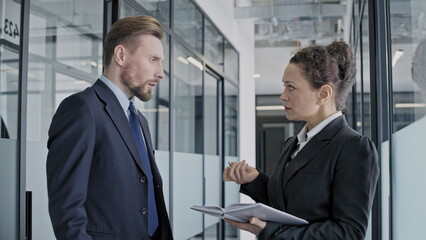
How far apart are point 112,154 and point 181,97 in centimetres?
348

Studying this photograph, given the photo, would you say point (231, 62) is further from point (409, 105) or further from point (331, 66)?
point (331, 66)

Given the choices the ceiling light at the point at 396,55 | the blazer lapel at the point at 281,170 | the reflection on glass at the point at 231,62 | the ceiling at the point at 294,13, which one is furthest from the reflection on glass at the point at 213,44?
the blazer lapel at the point at 281,170

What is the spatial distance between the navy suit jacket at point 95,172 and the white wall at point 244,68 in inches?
201

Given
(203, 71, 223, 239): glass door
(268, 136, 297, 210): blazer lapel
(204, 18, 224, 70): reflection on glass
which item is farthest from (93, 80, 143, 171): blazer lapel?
(204, 18, 224, 70): reflection on glass

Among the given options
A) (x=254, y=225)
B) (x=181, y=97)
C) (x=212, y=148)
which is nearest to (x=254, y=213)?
(x=254, y=225)

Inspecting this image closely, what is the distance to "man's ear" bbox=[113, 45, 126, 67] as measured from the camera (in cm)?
185

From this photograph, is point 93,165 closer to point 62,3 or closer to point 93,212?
point 93,212

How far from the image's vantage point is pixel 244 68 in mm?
8594

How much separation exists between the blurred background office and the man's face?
77cm

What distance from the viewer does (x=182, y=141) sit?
5.09 meters

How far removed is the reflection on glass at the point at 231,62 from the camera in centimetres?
742

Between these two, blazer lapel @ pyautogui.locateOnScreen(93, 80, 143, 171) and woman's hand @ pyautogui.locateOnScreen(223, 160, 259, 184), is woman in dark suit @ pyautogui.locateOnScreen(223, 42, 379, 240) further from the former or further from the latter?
blazer lapel @ pyautogui.locateOnScreen(93, 80, 143, 171)

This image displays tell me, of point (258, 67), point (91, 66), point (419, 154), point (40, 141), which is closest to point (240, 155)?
point (258, 67)

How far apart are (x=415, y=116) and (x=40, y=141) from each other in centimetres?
167
